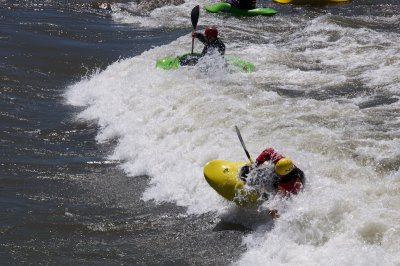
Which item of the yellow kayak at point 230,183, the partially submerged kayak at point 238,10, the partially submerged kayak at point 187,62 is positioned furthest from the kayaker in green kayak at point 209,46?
the partially submerged kayak at point 238,10

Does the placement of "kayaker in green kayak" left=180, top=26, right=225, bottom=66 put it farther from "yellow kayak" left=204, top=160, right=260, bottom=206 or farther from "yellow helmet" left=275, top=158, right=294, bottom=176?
"yellow helmet" left=275, top=158, right=294, bottom=176

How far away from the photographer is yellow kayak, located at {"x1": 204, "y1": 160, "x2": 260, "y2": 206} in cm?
670

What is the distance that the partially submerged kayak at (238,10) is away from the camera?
58.7 feet

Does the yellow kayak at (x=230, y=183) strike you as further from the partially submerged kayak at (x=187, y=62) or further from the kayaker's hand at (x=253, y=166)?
the partially submerged kayak at (x=187, y=62)

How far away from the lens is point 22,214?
22.9 ft

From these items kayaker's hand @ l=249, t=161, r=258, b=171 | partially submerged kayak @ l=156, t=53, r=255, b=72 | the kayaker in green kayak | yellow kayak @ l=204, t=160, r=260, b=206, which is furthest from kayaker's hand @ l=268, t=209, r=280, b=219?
partially submerged kayak @ l=156, t=53, r=255, b=72

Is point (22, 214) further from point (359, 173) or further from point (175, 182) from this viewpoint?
point (359, 173)

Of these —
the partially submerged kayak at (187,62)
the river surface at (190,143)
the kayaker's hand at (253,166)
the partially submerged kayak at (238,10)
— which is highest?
the partially submerged kayak at (238,10)

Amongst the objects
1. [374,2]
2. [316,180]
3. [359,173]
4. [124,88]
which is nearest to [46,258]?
[316,180]

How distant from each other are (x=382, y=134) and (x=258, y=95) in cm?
245

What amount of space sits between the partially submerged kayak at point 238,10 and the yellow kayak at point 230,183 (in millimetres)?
11432

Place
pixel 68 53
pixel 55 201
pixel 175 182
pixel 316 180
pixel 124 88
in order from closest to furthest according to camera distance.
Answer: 1. pixel 316 180
2. pixel 55 201
3. pixel 175 182
4. pixel 124 88
5. pixel 68 53

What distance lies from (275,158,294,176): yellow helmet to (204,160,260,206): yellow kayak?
0.44 m

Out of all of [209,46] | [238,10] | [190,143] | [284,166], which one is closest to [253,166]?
[284,166]
